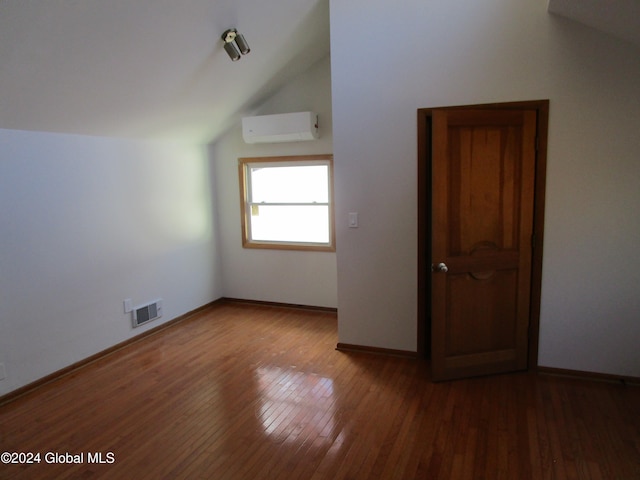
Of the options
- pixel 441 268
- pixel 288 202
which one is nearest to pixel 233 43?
→ pixel 288 202

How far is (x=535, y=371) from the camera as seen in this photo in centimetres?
304

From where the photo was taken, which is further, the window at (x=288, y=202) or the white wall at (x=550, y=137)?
the window at (x=288, y=202)

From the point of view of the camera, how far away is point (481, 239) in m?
2.91

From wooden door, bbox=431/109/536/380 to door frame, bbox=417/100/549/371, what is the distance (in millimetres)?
50

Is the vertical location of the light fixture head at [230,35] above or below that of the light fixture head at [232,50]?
above

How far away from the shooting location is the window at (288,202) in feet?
14.8

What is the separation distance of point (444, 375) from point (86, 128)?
3340 mm

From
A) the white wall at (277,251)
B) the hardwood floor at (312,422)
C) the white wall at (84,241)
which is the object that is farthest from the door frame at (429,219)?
the white wall at (84,241)

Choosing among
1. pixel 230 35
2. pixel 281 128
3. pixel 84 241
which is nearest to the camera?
pixel 230 35

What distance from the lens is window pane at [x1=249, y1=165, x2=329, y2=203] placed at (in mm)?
4500

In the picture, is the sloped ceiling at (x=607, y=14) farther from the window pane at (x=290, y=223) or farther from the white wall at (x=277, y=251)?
the window pane at (x=290, y=223)

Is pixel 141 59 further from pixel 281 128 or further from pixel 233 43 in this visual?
pixel 281 128

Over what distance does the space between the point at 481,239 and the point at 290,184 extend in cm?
238

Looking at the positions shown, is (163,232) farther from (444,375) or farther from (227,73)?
(444,375)
